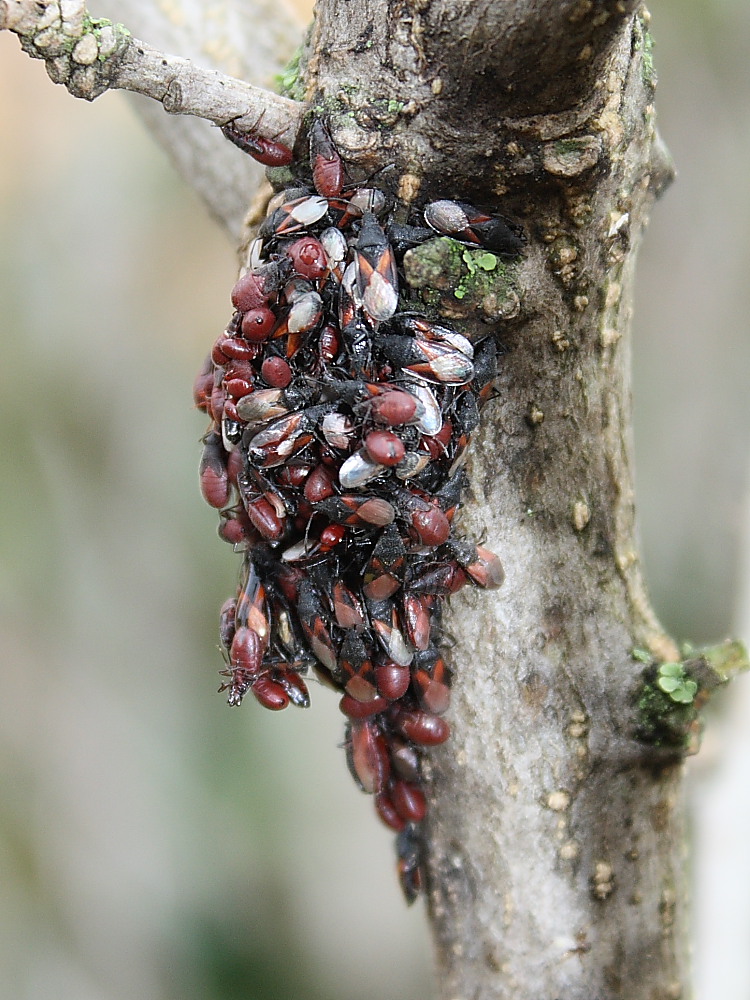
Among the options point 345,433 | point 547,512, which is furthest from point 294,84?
point 547,512

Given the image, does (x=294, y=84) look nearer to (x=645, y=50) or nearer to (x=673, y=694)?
(x=645, y=50)

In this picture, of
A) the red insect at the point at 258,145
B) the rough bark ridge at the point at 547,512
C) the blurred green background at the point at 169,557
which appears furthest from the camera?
the blurred green background at the point at 169,557

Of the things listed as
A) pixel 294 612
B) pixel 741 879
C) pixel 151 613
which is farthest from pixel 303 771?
pixel 294 612

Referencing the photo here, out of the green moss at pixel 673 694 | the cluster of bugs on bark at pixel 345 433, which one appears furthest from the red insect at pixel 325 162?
the green moss at pixel 673 694

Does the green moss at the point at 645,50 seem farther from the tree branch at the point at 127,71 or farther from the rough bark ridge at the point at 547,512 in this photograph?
the tree branch at the point at 127,71

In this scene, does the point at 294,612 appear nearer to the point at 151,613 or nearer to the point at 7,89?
the point at 151,613
